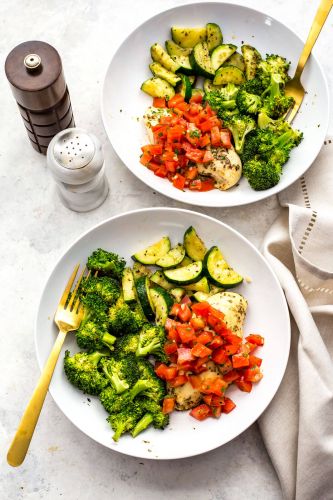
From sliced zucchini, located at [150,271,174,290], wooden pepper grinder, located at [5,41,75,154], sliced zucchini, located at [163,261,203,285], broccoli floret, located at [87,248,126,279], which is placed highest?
wooden pepper grinder, located at [5,41,75,154]

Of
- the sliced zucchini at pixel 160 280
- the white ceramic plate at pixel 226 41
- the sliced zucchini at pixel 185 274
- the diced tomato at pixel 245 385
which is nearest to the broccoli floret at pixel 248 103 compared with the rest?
the white ceramic plate at pixel 226 41

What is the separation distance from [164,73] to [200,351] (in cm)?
186

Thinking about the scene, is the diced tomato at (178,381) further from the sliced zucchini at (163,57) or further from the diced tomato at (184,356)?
the sliced zucchini at (163,57)

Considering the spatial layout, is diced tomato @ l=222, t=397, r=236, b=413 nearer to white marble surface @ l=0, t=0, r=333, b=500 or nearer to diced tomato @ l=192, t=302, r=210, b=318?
white marble surface @ l=0, t=0, r=333, b=500

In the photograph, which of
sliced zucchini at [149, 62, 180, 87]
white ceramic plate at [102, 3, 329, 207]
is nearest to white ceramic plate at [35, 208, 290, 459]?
white ceramic plate at [102, 3, 329, 207]

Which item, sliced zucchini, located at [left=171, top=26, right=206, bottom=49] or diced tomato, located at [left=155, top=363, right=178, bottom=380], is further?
sliced zucchini, located at [left=171, top=26, right=206, bottom=49]

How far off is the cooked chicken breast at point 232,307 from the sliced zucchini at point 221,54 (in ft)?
4.96

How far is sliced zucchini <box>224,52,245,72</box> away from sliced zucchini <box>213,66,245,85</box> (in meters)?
0.07

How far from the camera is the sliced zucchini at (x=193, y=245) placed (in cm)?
427

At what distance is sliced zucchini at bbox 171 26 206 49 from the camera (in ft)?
15.1

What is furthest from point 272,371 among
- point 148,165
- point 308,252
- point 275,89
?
point 275,89

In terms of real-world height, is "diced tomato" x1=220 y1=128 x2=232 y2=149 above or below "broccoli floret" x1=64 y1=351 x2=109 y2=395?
above

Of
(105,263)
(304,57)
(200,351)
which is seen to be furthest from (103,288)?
(304,57)

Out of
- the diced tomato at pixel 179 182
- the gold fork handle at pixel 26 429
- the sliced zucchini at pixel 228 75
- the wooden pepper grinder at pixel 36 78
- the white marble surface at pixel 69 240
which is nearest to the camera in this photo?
the gold fork handle at pixel 26 429
